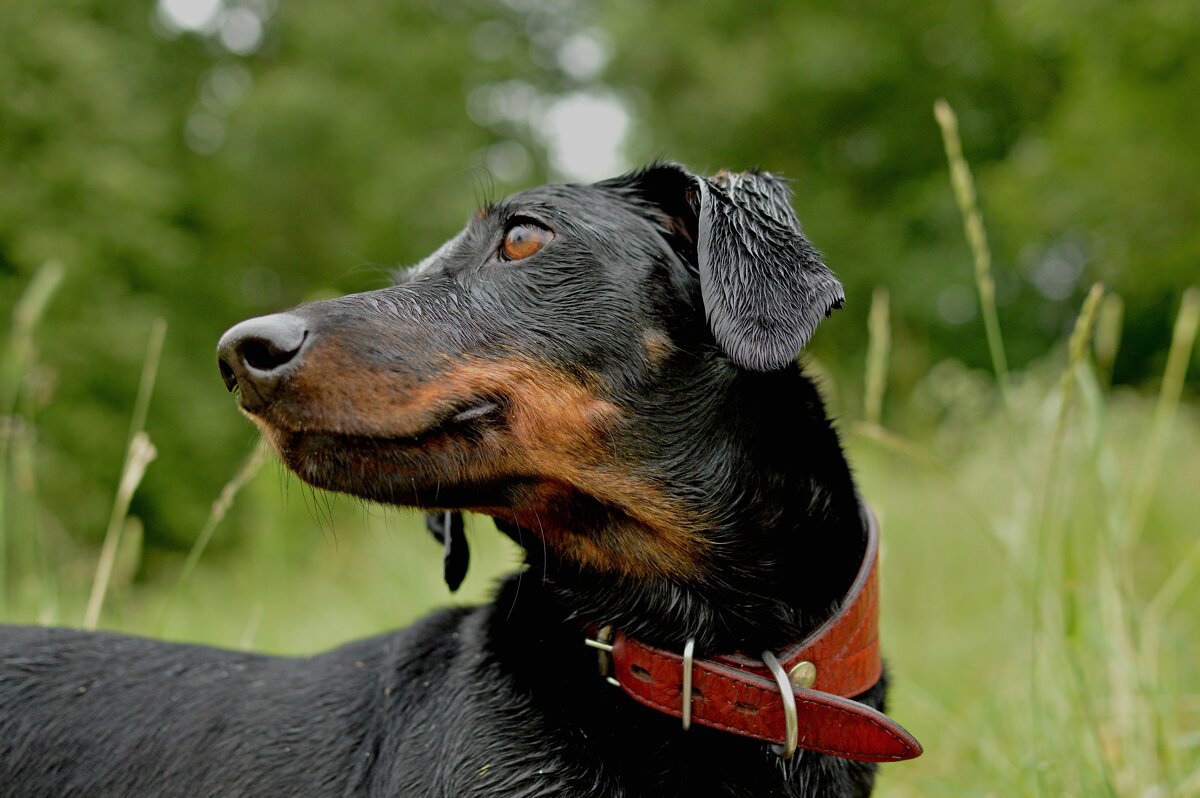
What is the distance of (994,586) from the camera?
474 cm

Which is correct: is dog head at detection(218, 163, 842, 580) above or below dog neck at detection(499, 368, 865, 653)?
above

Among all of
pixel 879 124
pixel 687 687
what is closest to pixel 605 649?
pixel 687 687

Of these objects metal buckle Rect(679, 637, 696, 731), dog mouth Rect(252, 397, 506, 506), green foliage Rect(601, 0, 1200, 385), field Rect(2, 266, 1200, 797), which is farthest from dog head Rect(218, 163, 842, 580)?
green foliage Rect(601, 0, 1200, 385)

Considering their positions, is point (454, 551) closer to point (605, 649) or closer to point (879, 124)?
point (605, 649)

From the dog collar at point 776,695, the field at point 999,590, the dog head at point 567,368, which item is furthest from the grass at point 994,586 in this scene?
the dog collar at point 776,695

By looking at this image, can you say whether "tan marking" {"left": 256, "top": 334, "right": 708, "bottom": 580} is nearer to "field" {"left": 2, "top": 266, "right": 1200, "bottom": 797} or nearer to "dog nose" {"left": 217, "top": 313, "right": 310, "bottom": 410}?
"dog nose" {"left": 217, "top": 313, "right": 310, "bottom": 410}

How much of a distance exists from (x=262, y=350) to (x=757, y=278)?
1052mm

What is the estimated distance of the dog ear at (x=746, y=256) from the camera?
2010 mm

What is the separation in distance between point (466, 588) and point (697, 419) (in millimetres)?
3664

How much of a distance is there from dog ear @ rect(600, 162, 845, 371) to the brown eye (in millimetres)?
284

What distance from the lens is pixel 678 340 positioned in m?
2.19

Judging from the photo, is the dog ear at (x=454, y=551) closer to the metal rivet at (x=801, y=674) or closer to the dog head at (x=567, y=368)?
the dog head at (x=567, y=368)

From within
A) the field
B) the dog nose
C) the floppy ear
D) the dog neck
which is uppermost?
the floppy ear

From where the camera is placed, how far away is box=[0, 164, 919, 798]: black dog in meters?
1.93
